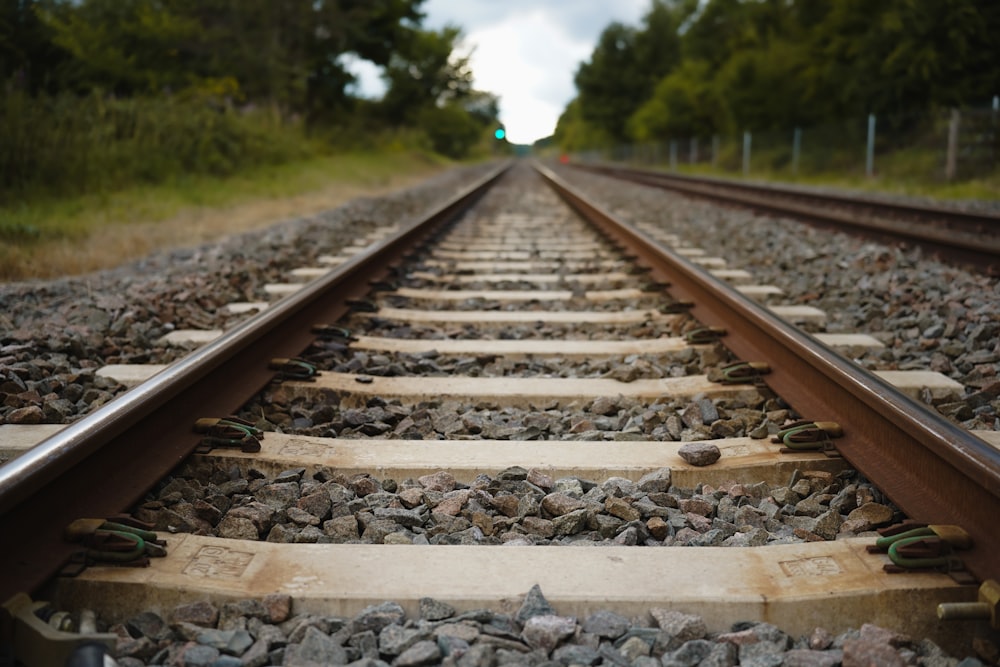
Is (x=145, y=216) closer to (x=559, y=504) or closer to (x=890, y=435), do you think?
(x=559, y=504)

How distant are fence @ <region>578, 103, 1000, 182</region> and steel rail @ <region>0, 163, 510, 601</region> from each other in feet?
59.1

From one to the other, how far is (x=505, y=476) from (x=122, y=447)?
3.20 ft

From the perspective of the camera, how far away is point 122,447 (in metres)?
2.20

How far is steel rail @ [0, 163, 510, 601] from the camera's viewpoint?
1.72 metres

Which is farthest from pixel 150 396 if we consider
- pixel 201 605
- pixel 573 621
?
pixel 573 621

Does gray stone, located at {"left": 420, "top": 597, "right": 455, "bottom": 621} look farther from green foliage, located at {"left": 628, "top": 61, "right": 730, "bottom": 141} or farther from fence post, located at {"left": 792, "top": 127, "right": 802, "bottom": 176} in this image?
green foliage, located at {"left": 628, "top": 61, "right": 730, "bottom": 141}

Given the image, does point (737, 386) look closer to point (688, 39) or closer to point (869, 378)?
point (869, 378)

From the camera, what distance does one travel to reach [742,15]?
2007 inches

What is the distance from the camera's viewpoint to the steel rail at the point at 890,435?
180 centimetres

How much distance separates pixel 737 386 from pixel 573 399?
23.2 inches

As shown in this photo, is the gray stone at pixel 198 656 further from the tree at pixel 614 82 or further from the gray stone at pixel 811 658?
the tree at pixel 614 82

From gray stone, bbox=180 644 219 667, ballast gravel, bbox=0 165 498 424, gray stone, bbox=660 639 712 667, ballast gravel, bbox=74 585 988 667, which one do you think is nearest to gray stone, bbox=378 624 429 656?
ballast gravel, bbox=74 585 988 667

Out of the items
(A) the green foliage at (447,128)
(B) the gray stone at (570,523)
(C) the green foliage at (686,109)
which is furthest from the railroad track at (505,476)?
(A) the green foliage at (447,128)

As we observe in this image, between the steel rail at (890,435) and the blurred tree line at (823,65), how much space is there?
22.1m
